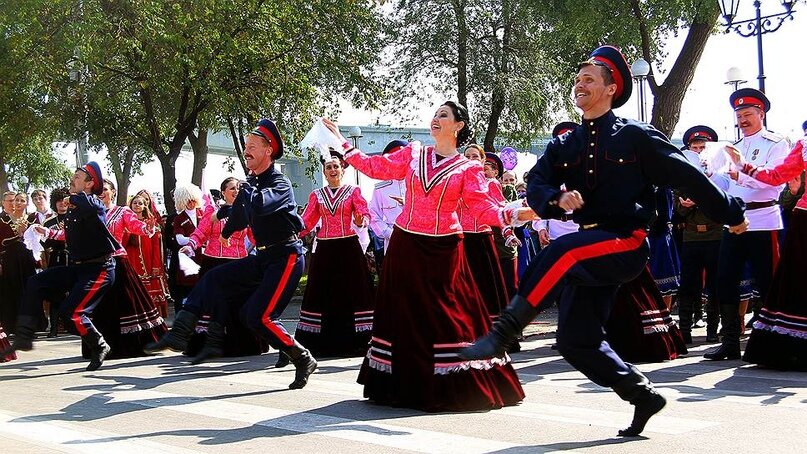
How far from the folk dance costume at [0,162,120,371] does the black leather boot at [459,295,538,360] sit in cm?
600

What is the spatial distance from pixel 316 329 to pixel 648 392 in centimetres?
592

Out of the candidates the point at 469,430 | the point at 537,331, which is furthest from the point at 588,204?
the point at 537,331

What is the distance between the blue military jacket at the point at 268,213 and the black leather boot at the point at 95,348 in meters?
2.68

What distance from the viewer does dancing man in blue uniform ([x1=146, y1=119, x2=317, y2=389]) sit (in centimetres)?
811

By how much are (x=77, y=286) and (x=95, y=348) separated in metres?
0.65

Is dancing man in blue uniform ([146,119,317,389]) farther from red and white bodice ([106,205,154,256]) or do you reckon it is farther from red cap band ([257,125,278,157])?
red and white bodice ([106,205,154,256])

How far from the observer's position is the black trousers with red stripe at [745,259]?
30.3 ft

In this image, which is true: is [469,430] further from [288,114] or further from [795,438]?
[288,114]

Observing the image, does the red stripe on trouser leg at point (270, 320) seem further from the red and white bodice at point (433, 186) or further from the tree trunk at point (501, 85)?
the tree trunk at point (501, 85)

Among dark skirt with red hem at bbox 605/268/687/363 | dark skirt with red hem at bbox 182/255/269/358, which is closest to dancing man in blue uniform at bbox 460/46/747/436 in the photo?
dark skirt with red hem at bbox 605/268/687/363

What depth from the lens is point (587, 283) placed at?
17.7ft

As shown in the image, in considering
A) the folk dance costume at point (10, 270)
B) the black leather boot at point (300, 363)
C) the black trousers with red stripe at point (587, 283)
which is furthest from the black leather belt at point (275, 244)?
the folk dance costume at point (10, 270)

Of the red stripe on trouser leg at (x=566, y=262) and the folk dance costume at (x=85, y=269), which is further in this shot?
the folk dance costume at (x=85, y=269)

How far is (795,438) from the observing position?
18.3 ft
